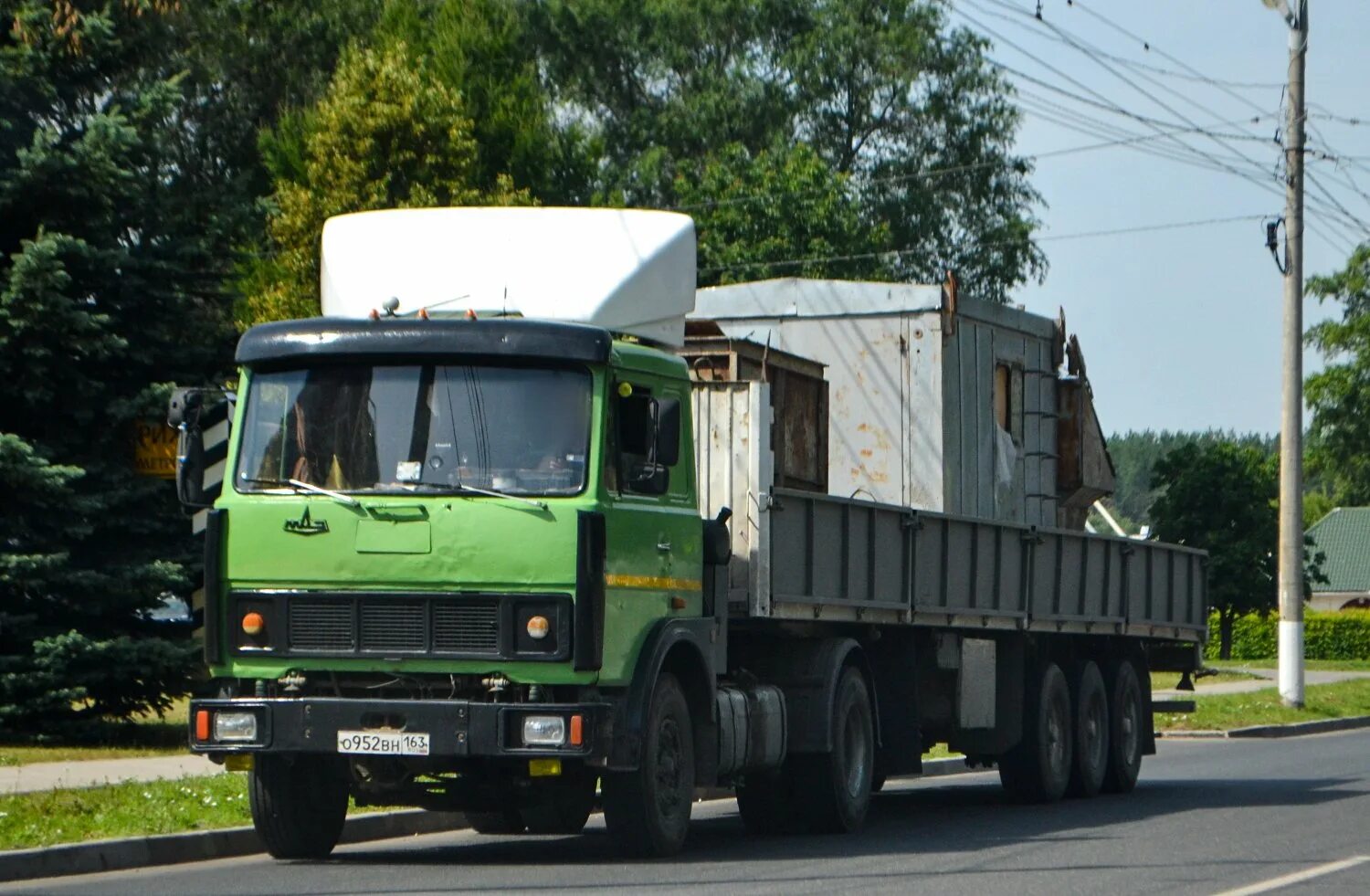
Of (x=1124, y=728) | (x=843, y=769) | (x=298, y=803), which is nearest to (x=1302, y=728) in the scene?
(x=1124, y=728)

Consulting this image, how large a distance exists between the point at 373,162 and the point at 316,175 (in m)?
0.82

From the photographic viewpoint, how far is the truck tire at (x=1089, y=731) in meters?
18.3

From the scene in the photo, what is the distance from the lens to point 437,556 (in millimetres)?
11148

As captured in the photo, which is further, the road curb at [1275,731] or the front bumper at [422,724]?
the road curb at [1275,731]

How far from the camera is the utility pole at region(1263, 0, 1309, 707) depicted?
31281mm

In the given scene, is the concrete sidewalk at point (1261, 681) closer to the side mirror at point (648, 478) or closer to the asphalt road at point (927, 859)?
the asphalt road at point (927, 859)

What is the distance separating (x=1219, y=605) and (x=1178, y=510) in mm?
2838

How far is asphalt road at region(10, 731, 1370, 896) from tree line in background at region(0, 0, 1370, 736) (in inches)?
236

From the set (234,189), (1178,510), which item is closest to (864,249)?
(1178,510)

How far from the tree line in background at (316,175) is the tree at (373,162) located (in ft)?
0.15

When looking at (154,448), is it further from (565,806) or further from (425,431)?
(425,431)

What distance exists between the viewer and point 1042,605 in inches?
689

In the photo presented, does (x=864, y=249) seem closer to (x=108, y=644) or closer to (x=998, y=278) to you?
(x=998, y=278)

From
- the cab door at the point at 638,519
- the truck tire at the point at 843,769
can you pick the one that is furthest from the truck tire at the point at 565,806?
the truck tire at the point at 843,769
